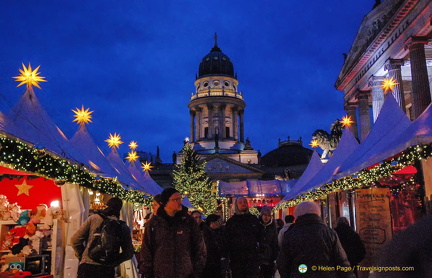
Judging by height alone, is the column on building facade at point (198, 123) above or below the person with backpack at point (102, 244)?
above

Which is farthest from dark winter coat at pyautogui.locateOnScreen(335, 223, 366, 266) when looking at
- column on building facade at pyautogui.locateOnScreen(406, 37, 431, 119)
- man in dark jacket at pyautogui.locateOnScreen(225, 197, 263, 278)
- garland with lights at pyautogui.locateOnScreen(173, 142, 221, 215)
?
garland with lights at pyautogui.locateOnScreen(173, 142, 221, 215)

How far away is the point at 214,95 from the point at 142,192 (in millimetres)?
67061

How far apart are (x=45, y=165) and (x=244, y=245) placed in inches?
164

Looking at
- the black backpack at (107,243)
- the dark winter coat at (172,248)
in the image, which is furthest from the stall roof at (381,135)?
the black backpack at (107,243)

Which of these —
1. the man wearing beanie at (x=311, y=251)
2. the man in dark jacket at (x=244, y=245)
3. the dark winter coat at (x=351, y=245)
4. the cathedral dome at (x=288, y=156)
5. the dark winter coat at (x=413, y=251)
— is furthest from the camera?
the cathedral dome at (x=288, y=156)

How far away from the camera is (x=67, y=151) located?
30.8 feet

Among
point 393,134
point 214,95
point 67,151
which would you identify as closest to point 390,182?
point 393,134

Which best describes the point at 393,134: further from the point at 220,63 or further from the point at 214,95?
the point at 220,63

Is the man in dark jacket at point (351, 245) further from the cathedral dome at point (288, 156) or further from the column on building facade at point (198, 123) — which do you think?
the cathedral dome at point (288, 156)

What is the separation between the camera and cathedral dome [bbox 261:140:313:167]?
280 ft

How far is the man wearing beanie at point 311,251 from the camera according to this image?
4172mm

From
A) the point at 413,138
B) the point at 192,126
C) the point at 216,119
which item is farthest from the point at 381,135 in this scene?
the point at 192,126

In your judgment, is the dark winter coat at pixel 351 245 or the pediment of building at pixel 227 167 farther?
the pediment of building at pixel 227 167

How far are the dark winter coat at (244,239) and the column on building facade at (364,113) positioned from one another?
21473 millimetres
